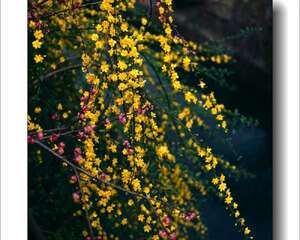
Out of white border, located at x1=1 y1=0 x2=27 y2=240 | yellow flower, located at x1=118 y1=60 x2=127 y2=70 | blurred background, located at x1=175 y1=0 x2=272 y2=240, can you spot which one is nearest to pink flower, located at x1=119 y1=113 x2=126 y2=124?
yellow flower, located at x1=118 y1=60 x2=127 y2=70

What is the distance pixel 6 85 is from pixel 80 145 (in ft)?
1.24

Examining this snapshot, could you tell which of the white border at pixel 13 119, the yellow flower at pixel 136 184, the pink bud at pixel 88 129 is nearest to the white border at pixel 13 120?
the white border at pixel 13 119

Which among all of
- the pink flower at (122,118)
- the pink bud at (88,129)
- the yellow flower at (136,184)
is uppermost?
the pink flower at (122,118)

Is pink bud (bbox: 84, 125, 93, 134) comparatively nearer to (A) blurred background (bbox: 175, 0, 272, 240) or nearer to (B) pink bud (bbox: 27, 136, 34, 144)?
(B) pink bud (bbox: 27, 136, 34, 144)

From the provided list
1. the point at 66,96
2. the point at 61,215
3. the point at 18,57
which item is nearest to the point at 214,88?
the point at 66,96

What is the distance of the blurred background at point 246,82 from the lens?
2.11 meters

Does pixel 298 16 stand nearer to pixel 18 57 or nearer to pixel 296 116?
pixel 296 116

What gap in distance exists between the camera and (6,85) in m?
1.57

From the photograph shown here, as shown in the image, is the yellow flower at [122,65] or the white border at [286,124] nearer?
the yellow flower at [122,65]

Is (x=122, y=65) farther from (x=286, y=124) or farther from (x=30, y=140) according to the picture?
(x=286, y=124)

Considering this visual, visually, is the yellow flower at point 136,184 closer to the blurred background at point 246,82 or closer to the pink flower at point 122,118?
the pink flower at point 122,118

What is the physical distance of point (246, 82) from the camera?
2334 millimetres

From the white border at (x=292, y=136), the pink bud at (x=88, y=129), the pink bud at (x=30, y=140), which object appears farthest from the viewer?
the white border at (x=292, y=136)

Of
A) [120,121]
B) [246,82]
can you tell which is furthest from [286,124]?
[120,121]
